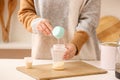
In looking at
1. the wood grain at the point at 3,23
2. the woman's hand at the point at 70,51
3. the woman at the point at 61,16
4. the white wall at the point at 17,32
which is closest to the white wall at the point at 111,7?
the white wall at the point at 17,32

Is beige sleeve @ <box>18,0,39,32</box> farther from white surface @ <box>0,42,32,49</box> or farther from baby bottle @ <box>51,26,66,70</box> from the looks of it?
white surface @ <box>0,42,32,49</box>

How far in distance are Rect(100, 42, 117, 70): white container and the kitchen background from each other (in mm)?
1161

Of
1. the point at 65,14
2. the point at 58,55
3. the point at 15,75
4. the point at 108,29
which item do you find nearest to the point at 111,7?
the point at 108,29

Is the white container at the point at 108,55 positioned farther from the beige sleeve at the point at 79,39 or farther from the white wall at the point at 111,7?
the white wall at the point at 111,7

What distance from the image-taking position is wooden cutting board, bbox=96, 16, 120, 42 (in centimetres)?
225

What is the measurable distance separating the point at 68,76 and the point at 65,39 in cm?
40

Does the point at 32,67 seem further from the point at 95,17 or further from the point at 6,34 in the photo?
the point at 6,34

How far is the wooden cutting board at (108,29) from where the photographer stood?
2.25 meters

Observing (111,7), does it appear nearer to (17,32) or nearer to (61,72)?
(17,32)

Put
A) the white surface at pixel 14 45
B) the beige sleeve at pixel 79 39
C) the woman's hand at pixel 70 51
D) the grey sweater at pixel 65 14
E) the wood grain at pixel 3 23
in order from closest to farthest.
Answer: the woman's hand at pixel 70 51
the beige sleeve at pixel 79 39
the grey sweater at pixel 65 14
the white surface at pixel 14 45
the wood grain at pixel 3 23

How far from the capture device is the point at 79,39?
1324 millimetres

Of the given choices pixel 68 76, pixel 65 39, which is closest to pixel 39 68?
pixel 68 76

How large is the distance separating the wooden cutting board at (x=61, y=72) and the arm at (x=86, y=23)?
0.13 meters

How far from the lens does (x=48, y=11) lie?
1422mm
